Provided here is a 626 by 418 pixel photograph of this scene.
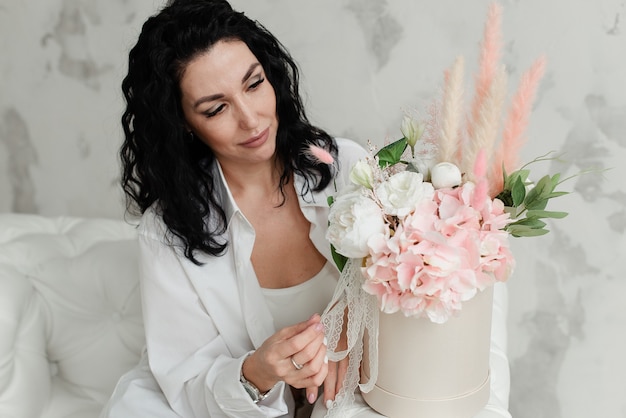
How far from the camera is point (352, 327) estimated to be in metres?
1.11

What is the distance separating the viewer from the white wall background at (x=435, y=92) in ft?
5.53

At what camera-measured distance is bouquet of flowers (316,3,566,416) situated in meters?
0.96

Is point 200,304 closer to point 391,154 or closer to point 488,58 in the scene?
point 391,154

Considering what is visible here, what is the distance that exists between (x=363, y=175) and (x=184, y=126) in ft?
1.77

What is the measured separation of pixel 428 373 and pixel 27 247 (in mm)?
1225

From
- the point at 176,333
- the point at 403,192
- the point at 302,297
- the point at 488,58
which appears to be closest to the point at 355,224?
the point at 403,192

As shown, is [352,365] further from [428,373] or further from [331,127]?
[331,127]

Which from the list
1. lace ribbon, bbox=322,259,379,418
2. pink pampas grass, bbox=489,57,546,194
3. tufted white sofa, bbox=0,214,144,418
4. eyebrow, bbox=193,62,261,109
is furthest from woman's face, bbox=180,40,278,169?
tufted white sofa, bbox=0,214,144,418

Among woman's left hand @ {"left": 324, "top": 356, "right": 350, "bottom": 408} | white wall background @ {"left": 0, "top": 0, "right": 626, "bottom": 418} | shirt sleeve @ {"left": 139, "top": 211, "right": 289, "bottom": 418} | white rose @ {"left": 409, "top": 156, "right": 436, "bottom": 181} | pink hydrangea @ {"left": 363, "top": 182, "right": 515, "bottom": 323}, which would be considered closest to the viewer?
pink hydrangea @ {"left": 363, "top": 182, "right": 515, "bottom": 323}

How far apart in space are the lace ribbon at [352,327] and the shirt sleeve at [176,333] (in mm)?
241

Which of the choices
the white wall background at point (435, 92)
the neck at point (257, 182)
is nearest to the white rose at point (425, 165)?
the neck at point (257, 182)

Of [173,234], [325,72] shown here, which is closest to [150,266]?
[173,234]

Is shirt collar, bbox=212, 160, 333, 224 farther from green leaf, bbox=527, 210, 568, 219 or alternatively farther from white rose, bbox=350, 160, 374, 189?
green leaf, bbox=527, 210, 568, 219

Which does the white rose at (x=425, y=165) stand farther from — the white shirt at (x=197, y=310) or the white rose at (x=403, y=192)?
the white shirt at (x=197, y=310)
